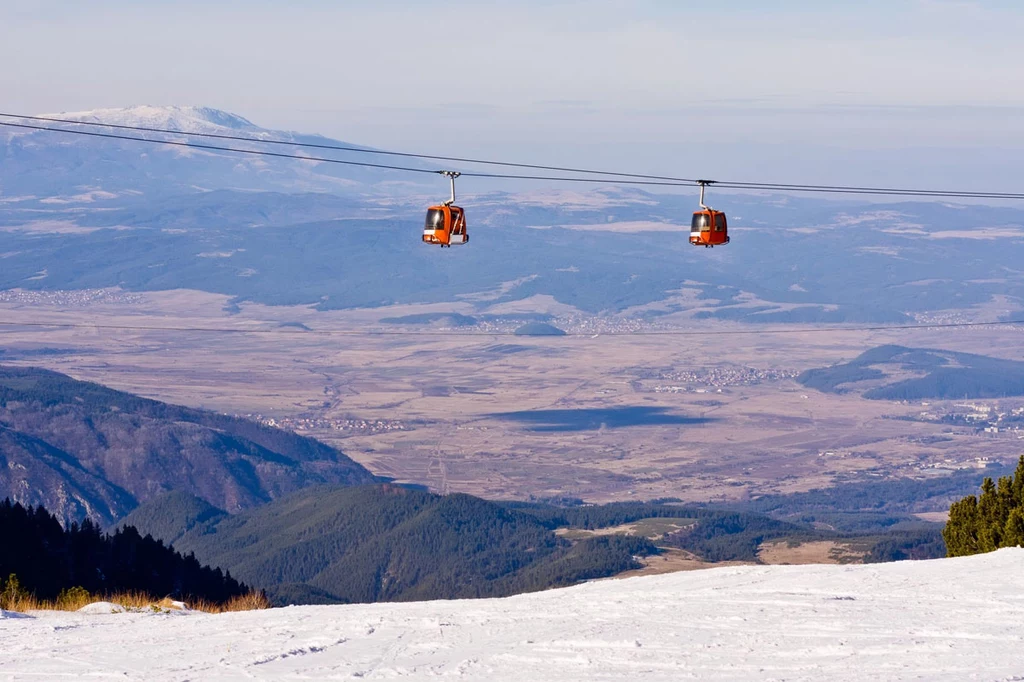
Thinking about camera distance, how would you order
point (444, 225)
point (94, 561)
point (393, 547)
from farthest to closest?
point (393, 547) → point (94, 561) → point (444, 225)

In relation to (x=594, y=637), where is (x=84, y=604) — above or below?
below

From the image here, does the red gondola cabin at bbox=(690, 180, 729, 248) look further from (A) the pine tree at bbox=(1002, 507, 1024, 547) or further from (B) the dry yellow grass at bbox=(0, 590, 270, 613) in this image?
(B) the dry yellow grass at bbox=(0, 590, 270, 613)

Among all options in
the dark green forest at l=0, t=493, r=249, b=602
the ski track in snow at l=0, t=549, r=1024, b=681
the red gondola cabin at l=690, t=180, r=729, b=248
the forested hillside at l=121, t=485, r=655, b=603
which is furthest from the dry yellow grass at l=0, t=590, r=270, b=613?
the forested hillside at l=121, t=485, r=655, b=603

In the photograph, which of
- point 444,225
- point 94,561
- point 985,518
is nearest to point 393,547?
point 94,561

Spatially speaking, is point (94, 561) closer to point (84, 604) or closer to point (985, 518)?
point (985, 518)

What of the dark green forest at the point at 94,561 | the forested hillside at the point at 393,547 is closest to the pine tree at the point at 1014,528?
the dark green forest at the point at 94,561

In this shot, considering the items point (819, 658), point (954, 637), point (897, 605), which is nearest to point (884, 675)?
point (819, 658)

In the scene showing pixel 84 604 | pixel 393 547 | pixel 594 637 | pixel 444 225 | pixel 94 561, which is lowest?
pixel 393 547

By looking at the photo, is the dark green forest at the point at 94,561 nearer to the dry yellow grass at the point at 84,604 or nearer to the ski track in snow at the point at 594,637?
the dry yellow grass at the point at 84,604
